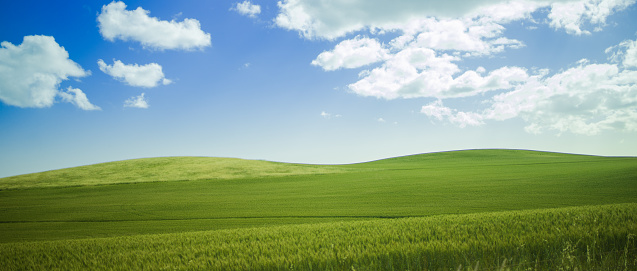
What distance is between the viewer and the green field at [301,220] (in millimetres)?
3598

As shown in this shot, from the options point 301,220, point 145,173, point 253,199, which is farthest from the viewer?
point 145,173

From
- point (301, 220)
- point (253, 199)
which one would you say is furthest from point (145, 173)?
point (301, 220)

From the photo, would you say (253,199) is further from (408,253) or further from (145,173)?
(145,173)

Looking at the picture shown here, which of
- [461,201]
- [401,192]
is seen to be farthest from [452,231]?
[401,192]

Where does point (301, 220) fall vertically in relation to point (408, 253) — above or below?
below

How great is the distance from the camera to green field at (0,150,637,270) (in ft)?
11.8

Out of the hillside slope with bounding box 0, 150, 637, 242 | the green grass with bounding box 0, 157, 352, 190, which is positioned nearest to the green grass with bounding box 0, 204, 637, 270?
the hillside slope with bounding box 0, 150, 637, 242

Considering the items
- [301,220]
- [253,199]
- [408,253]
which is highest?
[408,253]

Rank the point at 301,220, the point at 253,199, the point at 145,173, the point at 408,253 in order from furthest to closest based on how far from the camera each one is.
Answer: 1. the point at 145,173
2. the point at 253,199
3. the point at 301,220
4. the point at 408,253

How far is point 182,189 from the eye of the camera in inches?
969

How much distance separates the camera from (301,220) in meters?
13.5

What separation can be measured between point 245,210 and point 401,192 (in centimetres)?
1001

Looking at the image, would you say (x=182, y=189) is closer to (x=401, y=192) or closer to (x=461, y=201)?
(x=401, y=192)

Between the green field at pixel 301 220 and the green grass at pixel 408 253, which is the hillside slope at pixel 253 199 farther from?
the green grass at pixel 408 253
